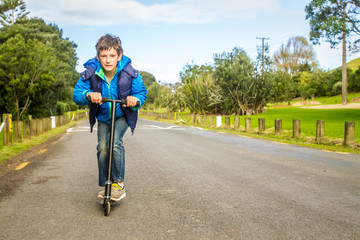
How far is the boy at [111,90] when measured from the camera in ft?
12.8

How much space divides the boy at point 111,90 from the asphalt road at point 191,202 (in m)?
0.48

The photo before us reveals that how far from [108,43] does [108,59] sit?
17 cm

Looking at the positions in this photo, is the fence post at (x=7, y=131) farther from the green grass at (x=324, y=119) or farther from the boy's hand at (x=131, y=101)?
the green grass at (x=324, y=119)

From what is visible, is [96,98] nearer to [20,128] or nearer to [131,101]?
[131,101]

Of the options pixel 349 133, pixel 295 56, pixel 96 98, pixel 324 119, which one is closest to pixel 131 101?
pixel 96 98

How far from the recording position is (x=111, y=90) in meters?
4.00

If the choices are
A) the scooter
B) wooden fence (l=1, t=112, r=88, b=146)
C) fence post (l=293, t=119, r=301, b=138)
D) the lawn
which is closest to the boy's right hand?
the scooter

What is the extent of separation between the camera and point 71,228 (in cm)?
333

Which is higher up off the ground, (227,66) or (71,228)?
(227,66)

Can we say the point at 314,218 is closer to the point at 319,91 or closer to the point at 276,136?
the point at 276,136

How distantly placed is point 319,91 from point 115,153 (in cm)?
7834

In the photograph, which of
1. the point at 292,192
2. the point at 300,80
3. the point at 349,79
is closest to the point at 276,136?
the point at 292,192

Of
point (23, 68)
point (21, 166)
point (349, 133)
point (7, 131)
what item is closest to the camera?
point (21, 166)

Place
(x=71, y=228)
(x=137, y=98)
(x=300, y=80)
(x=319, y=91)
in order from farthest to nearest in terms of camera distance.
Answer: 1. (x=300, y=80)
2. (x=319, y=91)
3. (x=137, y=98)
4. (x=71, y=228)
